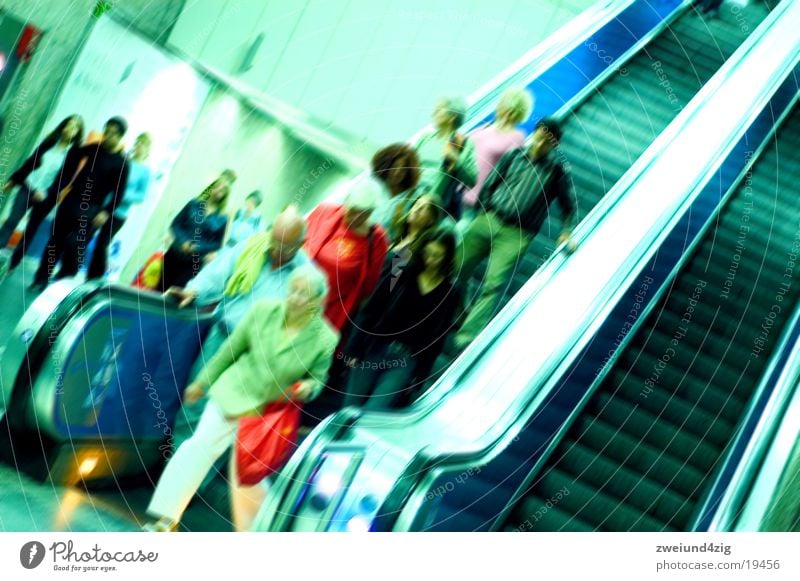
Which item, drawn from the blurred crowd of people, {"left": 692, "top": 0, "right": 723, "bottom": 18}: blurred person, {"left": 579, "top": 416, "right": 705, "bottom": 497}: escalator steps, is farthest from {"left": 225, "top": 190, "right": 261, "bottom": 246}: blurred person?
{"left": 692, "top": 0, "right": 723, "bottom": 18}: blurred person

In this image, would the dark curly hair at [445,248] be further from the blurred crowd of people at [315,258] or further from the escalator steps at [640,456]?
the escalator steps at [640,456]

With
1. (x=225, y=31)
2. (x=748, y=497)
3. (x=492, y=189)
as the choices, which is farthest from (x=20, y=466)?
(x=748, y=497)

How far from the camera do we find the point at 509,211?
9.75ft

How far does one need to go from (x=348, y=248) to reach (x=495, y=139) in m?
0.61

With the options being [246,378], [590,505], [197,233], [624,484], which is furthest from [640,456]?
[197,233]

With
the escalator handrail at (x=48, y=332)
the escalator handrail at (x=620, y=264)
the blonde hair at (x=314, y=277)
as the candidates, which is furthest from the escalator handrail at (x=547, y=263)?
the escalator handrail at (x=48, y=332)

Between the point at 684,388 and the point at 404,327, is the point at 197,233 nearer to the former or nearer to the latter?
the point at 404,327

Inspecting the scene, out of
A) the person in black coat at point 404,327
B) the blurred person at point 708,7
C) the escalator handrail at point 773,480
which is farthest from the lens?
the blurred person at point 708,7

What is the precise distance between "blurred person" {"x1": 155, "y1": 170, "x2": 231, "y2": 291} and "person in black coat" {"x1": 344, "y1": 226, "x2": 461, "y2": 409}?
50cm

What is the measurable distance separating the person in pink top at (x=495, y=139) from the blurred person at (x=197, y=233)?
2.46 ft

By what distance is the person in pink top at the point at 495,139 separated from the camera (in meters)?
2.91

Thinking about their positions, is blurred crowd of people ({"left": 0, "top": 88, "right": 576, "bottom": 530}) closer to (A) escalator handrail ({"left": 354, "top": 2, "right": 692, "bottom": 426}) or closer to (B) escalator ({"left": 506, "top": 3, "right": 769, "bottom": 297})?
(A) escalator handrail ({"left": 354, "top": 2, "right": 692, "bottom": 426})
